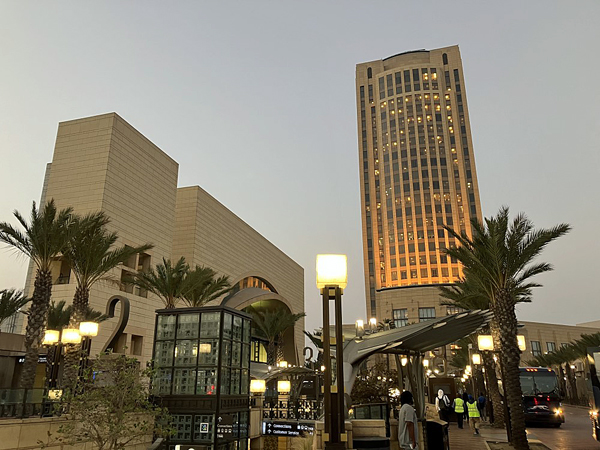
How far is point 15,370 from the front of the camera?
32.4 m

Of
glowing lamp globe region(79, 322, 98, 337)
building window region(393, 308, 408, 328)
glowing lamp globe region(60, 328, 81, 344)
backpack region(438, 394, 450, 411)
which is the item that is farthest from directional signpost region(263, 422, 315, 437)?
building window region(393, 308, 408, 328)

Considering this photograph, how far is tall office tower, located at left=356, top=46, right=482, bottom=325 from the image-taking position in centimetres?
9969

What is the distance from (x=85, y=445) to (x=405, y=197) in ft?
304

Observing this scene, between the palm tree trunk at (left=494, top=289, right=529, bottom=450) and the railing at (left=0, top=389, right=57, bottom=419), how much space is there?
15.3 meters

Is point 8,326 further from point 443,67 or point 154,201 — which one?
point 443,67

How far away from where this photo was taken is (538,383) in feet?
91.8

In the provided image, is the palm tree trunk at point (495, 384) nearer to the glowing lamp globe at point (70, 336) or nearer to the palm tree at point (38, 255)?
the glowing lamp globe at point (70, 336)

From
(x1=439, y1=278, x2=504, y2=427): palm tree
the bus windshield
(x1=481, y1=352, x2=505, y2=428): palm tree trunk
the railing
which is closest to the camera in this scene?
the railing

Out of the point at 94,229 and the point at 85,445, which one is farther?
the point at 94,229

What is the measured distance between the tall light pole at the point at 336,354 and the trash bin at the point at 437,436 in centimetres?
795

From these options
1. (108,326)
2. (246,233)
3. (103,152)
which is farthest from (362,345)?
(246,233)

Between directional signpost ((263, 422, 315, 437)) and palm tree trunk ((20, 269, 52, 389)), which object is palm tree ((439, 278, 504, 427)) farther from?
palm tree trunk ((20, 269, 52, 389))

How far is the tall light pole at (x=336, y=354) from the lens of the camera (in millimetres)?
6680

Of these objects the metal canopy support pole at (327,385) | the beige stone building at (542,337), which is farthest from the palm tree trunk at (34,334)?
the beige stone building at (542,337)
